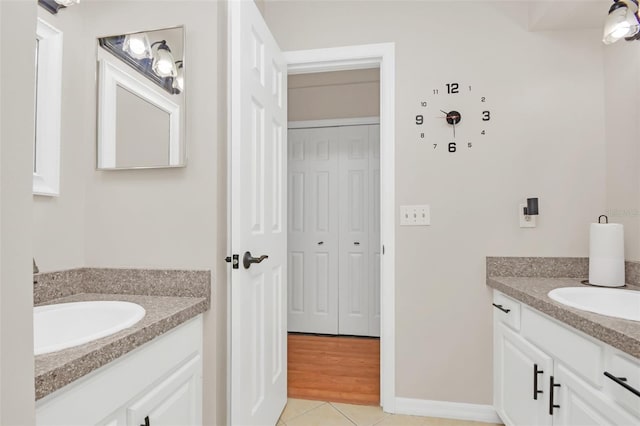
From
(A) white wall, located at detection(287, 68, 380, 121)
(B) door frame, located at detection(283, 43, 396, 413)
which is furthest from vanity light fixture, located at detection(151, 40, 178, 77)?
(A) white wall, located at detection(287, 68, 380, 121)

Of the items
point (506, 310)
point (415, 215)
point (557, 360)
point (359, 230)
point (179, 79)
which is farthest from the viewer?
point (359, 230)

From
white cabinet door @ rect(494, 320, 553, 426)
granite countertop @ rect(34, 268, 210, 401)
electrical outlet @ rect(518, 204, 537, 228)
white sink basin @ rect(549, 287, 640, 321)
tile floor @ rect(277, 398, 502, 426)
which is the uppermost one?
electrical outlet @ rect(518, 204, 537, 228)

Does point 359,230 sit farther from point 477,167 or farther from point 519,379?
point 519,379

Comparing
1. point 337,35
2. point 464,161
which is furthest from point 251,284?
point 337,35

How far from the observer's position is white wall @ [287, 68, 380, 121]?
128 inches

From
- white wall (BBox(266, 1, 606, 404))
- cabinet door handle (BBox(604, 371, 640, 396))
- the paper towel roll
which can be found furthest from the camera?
white wall (BBox(266, 1, 606, 404))

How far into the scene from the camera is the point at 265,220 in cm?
160

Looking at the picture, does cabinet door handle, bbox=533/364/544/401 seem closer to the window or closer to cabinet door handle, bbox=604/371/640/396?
cabinet door handle, bbox=604/371/640/396

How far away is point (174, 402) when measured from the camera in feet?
3.59

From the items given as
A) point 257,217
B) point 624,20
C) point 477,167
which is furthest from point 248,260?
point 624,20

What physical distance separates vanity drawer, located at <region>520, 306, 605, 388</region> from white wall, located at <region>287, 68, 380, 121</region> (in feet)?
7.72

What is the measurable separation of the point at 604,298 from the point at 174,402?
179 cm

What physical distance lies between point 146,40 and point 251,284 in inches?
44.0

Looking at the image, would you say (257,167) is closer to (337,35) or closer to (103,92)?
(103,92)
